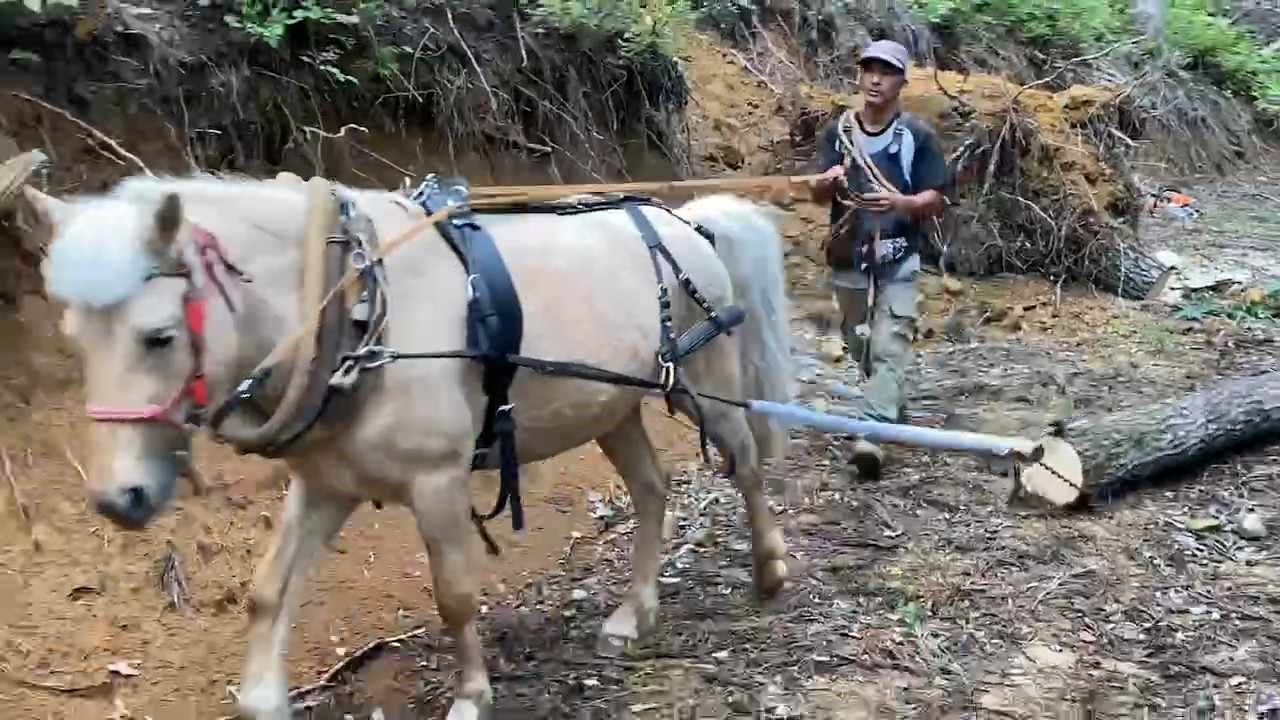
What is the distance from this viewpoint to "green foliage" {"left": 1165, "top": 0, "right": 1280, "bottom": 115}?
17.7 metres

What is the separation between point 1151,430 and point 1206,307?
417 centimetres

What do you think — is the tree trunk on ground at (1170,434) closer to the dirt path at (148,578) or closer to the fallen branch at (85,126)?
the dirt path at (148,578)

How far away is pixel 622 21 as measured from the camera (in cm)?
727

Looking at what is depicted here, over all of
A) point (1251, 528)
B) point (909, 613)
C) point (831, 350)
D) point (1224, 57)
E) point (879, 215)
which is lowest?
point (1224, 57)

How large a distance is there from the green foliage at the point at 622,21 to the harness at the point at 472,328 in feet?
8.99

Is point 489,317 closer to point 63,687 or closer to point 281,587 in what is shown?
point 281,587

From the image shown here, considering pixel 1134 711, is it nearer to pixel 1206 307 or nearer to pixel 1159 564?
pixel 1159 564

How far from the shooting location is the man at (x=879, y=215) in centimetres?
567

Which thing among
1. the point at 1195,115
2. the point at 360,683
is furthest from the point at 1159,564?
the point at 1195,115

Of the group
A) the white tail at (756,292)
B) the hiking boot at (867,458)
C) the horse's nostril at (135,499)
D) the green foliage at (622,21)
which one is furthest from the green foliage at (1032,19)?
the horse's nostril at (135,499)

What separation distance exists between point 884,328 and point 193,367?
401 centimetres

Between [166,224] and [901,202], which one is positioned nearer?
[166,224]

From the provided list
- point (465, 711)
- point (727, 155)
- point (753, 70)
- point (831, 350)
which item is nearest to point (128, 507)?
point (465, 711)

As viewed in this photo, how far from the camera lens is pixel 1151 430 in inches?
237
